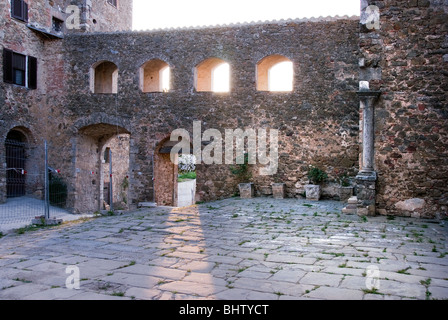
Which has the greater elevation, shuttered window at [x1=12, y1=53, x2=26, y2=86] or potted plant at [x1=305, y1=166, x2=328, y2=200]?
shuttered window at [x1=12, y1=53, x2=26, y2=86]

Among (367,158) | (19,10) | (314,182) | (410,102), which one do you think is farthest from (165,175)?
(410,102)

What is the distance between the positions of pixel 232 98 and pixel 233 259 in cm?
897

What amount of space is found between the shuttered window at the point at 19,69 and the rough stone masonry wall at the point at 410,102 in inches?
440

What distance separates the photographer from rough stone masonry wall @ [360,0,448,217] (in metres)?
Answer: 8.30

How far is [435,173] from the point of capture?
8.30 m

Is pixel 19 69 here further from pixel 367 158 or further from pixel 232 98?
pixel 367 158

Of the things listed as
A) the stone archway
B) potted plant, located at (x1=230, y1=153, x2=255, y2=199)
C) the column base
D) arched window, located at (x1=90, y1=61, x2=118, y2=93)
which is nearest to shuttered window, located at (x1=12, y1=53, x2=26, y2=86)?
arched window, located at (x1=90, y1=61, x2=118, y2=93)

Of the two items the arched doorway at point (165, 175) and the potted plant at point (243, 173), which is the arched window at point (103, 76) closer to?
the arched doorway at point (165, 175)

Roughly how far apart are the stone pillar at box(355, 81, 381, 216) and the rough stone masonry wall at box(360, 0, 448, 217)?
15cm

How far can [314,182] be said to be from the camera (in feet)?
40.9

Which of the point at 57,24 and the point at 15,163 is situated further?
the point at 57,24

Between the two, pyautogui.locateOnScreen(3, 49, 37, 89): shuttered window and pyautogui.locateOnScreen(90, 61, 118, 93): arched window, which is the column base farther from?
pyautogui.locateOnScreen(3, 49, 37, 89): shuttered window
